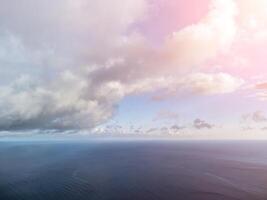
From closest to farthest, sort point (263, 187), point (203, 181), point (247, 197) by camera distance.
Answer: point (247, 197) → point (263, 187) → point (203, 181)

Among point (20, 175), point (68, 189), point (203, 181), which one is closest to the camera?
point (68, 189)

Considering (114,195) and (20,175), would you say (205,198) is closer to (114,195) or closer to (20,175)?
(114,195)

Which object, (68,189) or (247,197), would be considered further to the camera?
(68,189)

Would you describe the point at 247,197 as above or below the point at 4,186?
below

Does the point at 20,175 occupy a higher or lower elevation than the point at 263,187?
A: higher

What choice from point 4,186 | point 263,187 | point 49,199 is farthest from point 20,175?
point 263,187

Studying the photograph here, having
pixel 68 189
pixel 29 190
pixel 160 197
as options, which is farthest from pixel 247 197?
pixel 29 190

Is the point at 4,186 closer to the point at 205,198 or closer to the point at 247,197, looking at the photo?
the point at 205,198

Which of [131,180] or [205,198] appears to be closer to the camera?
[205,198]

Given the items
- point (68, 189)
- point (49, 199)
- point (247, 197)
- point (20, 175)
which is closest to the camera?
point (49, 199)
